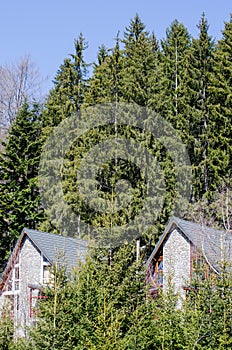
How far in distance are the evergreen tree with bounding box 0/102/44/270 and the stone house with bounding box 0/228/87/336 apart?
3.48 m

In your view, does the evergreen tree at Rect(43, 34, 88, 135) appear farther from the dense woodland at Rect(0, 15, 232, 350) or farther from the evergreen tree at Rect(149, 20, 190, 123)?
the evergreen tree at Rect(149, 20, 190, 123)

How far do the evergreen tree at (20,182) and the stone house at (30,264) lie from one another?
11.4 ft

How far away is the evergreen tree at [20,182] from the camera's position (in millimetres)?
30703

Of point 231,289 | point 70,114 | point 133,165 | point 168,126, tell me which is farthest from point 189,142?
point 231,289

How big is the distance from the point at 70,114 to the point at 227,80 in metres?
9.01

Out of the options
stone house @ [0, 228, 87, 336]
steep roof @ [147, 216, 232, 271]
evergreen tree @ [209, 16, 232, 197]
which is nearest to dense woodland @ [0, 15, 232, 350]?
evergreen tree @ [209, 16, 232, 197]

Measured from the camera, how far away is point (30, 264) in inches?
1029

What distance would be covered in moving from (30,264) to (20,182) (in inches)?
275

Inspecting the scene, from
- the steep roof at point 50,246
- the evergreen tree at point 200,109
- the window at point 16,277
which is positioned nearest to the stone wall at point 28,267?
the steep roof at point 50,246

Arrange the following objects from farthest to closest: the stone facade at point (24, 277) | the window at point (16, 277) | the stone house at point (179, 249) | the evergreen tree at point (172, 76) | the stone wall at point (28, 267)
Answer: the evergreen tree at point (172, 76) < the window at point (16, 277) < the stone wall at point (28, 267) < the stone facade at point (24, 277) < the stone house at point (179, 249)

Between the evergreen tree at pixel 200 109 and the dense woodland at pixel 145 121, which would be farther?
the evergreen tree at pixel 200 109

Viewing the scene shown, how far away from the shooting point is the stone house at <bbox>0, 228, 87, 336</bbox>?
82.8 ft

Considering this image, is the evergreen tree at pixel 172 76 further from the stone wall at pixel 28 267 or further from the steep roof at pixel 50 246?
the stone wall at pixel 28 267

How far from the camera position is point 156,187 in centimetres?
2848
